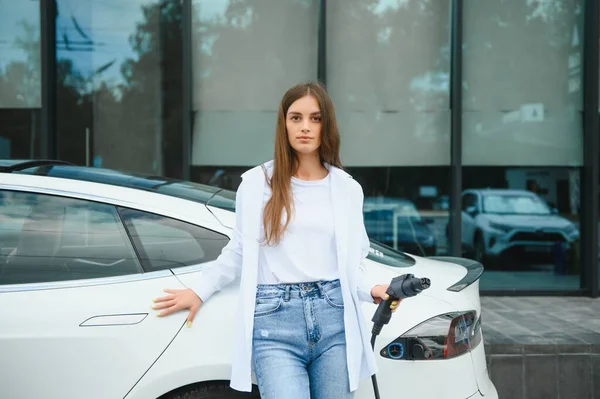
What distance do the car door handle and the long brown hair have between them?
605 mm

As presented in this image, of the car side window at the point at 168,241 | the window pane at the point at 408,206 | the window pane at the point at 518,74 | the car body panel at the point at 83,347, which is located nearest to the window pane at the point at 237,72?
the window pane at the point at 408,206

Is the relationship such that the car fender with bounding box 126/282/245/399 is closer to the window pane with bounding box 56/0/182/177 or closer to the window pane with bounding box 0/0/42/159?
the window pane with bounding box 56/0/182/177

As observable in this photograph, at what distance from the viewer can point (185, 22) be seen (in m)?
6.94

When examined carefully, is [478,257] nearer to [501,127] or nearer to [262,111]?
[501,127]

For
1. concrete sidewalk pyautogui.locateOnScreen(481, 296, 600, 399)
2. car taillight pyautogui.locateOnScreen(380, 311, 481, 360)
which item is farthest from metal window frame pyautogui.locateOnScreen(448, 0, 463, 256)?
car taillight pyautogui.locateOnScreen(380, 311, 481, 360)

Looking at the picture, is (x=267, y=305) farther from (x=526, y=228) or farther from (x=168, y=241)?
(x=526, y=228)

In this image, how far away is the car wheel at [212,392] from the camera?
88.9 inches

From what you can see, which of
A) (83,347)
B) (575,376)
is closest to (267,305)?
(83,347)

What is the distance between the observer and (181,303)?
7.23 ft

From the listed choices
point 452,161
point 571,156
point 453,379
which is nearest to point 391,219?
point 452,161

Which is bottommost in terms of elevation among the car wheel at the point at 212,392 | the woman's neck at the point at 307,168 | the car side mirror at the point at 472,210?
the car wheel at the point at 212,392

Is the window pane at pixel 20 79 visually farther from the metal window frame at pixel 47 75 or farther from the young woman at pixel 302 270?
the young woman at pixel 302 270

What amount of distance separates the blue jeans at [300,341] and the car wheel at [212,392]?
27cm

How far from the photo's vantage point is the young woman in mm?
1997
